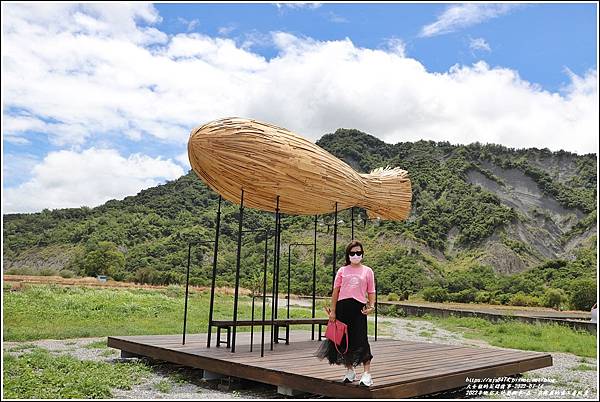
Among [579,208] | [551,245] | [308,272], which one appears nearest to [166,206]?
[308,272]

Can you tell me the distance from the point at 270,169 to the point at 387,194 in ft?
8.91

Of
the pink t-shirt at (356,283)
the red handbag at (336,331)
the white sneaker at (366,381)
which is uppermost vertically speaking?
the pink t-shirt at (356,283)

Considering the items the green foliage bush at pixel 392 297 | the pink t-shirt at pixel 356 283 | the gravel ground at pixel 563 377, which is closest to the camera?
the pink t-shirt at pixel 356 283

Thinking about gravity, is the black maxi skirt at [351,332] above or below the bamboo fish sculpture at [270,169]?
below

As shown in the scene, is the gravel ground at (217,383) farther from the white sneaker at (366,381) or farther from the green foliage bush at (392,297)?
the green foliage bush at (392,297)

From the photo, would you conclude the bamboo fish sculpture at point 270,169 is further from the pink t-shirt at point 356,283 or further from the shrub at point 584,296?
the shrub at point 584,296

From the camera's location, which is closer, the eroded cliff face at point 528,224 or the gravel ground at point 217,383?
the gravel ground at point 217,383

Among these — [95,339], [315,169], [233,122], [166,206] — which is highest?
[166,206]

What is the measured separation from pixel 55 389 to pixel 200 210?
128ft

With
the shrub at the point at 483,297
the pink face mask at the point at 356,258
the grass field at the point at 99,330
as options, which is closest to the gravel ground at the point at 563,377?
the grass field at the point at 99,330

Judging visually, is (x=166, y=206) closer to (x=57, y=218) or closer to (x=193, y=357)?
(x=57, y=218)

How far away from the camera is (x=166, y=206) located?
1825 inches

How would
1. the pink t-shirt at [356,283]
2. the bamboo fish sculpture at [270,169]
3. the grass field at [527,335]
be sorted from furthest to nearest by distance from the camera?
the grass field at [527,335], the bamboo fish sculpture at [270,169], the pink t-shirt at [356,283]

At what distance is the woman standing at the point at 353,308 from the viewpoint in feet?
19.1
